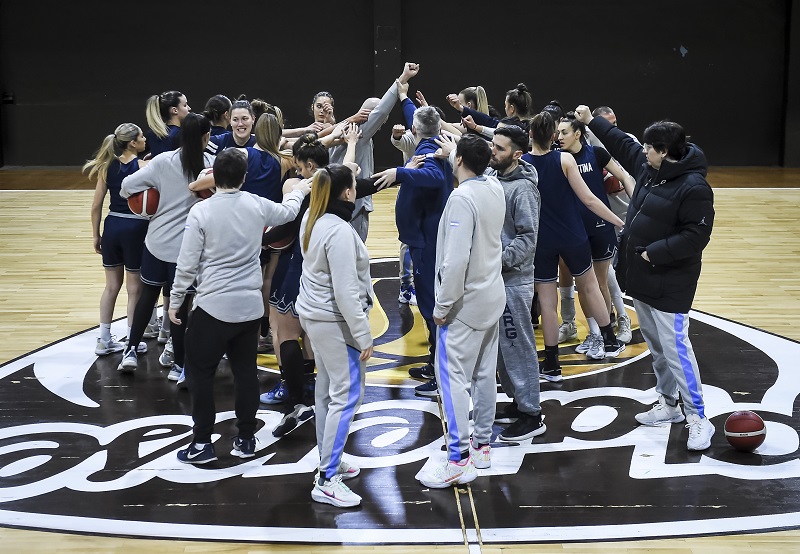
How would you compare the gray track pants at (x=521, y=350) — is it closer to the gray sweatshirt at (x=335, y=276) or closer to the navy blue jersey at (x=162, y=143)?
the gray sweatshirt at (x=335, y=276)

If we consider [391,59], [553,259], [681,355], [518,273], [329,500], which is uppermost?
[391,59]

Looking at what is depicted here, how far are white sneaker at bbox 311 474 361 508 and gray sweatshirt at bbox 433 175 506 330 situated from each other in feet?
2.87

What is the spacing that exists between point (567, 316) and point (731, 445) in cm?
198

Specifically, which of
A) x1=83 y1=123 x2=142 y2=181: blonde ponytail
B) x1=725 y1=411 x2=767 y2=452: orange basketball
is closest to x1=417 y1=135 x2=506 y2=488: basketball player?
x1=725 y1=411 x2=767 y2=452: orange basketball

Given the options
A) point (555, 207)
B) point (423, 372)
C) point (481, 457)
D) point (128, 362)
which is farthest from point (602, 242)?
point (128, 362)

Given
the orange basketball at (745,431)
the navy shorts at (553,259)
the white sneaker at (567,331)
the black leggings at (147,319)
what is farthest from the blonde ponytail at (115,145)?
the orange basketball at (745,431)

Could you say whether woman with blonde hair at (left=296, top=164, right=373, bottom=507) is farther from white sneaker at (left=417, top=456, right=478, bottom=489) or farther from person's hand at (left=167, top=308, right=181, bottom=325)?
person's hand at (left=167, top=308, right=181, bottom=325)

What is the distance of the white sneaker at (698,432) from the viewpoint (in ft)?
14.8

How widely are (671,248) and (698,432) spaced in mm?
955

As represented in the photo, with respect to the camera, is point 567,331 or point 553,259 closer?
point 553,259

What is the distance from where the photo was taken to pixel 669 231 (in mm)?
4488

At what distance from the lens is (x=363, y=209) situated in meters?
5.82

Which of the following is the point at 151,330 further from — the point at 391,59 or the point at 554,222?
the point at 391,59

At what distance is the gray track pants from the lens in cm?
468
